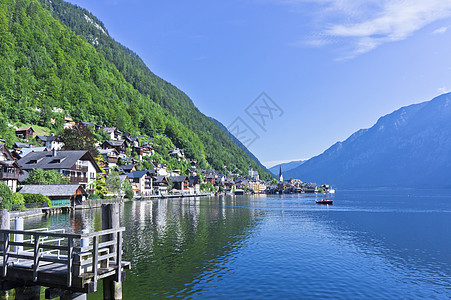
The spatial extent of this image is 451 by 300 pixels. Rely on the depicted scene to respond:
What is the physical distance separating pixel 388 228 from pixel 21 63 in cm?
21252

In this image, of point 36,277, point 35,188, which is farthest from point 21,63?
point 36,277

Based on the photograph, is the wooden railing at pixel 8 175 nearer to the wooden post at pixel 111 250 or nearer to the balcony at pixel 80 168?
the balcony at pixel 80 168

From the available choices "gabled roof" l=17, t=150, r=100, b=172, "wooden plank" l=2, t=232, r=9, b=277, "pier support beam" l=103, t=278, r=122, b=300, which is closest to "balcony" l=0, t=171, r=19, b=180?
"gabled roof" l=17, t=150, r=100, b=172

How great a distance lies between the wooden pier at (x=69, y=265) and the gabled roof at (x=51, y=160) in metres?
76.2

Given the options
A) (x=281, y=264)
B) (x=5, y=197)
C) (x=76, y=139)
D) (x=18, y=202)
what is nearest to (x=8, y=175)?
(x=18, y=202)

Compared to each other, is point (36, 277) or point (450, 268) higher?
point (36, 277)

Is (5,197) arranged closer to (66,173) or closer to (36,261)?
(66,173)

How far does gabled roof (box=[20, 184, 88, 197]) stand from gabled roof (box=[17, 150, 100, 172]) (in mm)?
11406

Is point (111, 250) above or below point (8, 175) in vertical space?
below

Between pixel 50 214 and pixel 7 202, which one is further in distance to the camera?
pixel 50 214

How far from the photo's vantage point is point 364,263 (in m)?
32.4

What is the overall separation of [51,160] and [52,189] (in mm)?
17076

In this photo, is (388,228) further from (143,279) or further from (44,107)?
(44,107)

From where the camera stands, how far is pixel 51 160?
88.1m
